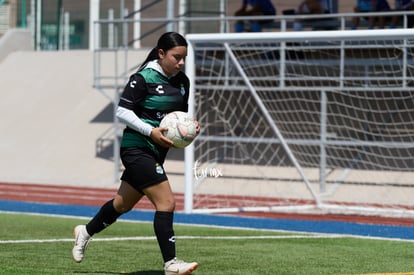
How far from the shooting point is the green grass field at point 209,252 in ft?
29.1

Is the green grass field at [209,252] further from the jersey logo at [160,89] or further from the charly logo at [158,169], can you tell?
the jersey logo at [160,89]

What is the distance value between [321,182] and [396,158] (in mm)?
1406

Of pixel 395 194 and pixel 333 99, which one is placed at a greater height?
pixel 333 99

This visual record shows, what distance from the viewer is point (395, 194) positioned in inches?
719

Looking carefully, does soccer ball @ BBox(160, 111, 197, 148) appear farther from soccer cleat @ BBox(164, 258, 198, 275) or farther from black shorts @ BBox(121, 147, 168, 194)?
soccer cleat @ BBox(164, 258, 198, 275)

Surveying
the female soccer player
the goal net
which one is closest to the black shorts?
Result: the female soccer player

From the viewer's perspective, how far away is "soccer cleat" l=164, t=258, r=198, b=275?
26.0ft

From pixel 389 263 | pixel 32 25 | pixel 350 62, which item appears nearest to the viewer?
pixel 389 263

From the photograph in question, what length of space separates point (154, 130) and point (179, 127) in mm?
194

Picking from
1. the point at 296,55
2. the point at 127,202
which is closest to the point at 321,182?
the point at 296,55

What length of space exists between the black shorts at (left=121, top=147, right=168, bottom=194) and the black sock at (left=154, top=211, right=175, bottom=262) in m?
0.26

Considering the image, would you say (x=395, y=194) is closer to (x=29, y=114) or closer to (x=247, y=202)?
(x=247, y=202)

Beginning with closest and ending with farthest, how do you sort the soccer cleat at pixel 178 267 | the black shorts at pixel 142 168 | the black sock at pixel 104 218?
the soccer cleat at pixel 178 267, the black shorts at pixel 142 168, the black sock at pixel 104 218

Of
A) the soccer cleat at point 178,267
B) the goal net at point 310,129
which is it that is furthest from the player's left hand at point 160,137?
the goal net at point 310,129
